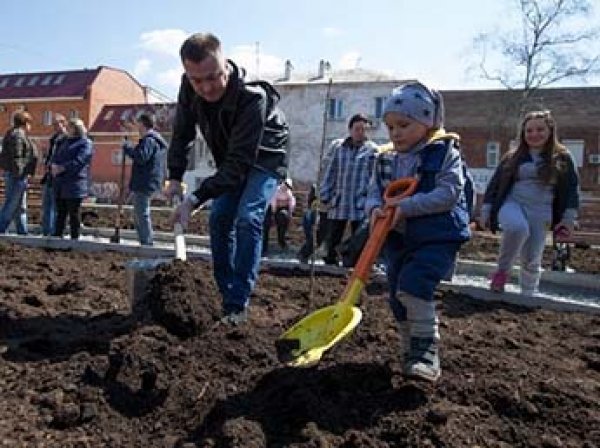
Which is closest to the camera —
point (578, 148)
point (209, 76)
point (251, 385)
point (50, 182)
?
point (251, 385)

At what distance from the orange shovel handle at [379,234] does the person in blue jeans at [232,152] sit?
0.94m

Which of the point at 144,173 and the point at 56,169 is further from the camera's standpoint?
the point at 56,169

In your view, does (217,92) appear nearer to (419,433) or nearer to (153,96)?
(419,433)

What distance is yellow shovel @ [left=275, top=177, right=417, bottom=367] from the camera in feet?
9.54

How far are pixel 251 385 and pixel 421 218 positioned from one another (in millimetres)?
954

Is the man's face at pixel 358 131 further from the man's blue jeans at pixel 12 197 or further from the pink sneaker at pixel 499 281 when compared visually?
the man's blue jeans at pixel 12 197

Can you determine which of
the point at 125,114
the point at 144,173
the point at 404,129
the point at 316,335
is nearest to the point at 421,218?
the point at 404,129

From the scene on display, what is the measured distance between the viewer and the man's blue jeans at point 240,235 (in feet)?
13.0

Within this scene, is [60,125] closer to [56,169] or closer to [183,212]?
[56,169]

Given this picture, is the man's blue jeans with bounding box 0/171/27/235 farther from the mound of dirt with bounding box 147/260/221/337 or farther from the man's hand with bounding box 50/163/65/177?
the mound of dirt with bounding box 147/260/221/337

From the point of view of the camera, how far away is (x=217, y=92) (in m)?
3.87

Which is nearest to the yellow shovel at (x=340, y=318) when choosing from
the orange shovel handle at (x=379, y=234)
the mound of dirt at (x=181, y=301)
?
the orange shovel handle at (x=379, y=234)

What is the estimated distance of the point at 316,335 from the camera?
118 inches

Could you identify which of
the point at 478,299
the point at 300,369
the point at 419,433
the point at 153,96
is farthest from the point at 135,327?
the point at 153,96
